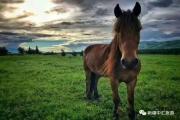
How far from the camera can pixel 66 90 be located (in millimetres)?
4695

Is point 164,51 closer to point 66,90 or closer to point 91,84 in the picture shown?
point 91,84

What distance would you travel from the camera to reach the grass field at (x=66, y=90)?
3678 mm

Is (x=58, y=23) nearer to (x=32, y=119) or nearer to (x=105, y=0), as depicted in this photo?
(x=105, y=0)

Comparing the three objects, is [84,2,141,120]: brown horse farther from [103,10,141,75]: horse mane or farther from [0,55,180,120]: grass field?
[0,55,180,120]: grass field

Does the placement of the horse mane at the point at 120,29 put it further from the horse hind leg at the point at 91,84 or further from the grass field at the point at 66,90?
the horse hind leg at the point at 91,84

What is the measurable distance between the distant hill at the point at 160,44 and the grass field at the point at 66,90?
28 centimetres

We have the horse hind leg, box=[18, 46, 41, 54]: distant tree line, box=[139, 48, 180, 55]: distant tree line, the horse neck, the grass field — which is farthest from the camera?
box=[18, 46, 41, 54]: distant tree line

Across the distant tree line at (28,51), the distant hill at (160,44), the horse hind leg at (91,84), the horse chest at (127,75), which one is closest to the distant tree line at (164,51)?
the distant hill at (160,44)

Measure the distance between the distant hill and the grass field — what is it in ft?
0.91

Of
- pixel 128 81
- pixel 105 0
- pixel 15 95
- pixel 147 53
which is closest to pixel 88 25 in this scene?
pixel 105 0

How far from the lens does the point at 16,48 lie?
17.6 feet

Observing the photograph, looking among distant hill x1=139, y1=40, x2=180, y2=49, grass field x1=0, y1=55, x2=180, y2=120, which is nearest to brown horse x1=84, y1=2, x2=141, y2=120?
grass field x1=0, y1=55, x2=180, y2=120

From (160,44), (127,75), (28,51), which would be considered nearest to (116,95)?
(127,75)

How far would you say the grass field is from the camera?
3678 mm
